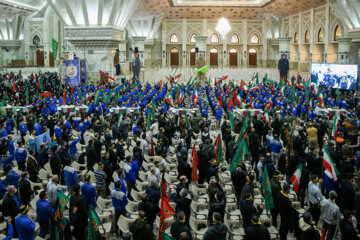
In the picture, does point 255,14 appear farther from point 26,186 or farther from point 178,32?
point 26,186

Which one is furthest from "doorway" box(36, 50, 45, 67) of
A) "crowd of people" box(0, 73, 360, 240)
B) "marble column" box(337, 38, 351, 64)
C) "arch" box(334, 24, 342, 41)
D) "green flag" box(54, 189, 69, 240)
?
"green flag" box(54, 189, 69, 240)

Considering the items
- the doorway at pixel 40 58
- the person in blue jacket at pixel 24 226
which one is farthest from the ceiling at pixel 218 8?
the person in blue jacket at pixel 24 226

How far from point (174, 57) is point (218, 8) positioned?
9.27m

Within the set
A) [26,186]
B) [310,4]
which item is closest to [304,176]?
[26,186]

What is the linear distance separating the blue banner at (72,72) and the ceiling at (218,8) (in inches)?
528

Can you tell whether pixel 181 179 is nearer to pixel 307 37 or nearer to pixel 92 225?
pixel 92 225

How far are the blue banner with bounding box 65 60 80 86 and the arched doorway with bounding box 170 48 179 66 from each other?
25.6 metres

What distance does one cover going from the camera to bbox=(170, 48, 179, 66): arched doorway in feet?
161

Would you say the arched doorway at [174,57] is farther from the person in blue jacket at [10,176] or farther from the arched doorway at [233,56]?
the person in blue jacket at [10,176]

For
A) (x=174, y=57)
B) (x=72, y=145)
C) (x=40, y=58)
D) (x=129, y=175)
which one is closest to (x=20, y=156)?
(x=72, y=145)

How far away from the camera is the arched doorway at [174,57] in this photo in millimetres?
49000

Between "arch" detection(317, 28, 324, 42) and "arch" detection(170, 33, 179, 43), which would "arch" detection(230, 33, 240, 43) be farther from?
"arch" detection(317, 28, 324, 42)

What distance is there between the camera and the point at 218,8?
42.9 meters

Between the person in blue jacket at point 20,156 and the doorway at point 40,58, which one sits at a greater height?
the doorway at point 40,58
